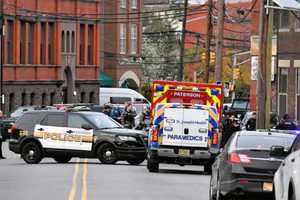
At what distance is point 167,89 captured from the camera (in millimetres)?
27672

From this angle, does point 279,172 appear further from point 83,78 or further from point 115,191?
point 83,78

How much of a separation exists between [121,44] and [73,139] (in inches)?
2365

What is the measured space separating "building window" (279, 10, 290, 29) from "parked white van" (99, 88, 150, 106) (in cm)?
2603

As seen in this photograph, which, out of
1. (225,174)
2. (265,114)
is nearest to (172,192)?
(225,174)

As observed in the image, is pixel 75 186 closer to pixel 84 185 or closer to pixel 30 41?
pixel 84 185

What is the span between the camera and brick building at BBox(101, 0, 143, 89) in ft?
291

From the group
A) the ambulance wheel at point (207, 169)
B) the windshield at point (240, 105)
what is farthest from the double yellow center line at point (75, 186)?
the windshield at point (240, 105)

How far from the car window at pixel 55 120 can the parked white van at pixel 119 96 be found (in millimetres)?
39689

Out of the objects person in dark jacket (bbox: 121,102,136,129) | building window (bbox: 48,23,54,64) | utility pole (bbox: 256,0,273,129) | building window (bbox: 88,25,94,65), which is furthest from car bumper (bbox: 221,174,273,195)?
building window (bbox: 88,25,94,65)

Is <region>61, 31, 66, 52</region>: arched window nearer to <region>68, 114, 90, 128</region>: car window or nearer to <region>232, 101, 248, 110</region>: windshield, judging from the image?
<region>232, 101, 248, 110</region>: windshield

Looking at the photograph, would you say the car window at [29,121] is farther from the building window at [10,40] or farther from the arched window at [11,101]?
the building window at [10,40]

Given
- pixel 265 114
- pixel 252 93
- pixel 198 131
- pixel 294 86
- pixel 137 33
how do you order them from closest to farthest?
pixel 198 131 < pixel 265 114 < pixel 294 86 < pixel 252 93 < pixel 137 33

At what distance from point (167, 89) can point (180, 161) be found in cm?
223

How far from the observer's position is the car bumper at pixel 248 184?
16.2 metres
